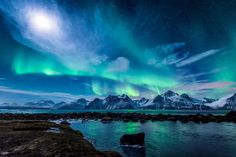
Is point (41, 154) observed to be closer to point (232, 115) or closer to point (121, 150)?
point (121, 150)

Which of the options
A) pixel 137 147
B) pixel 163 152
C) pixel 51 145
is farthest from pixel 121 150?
pixel 51 145

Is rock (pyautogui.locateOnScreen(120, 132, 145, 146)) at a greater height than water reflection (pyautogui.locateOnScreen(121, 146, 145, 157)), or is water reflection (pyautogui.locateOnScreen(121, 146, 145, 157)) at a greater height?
rock (pyautogui.locateOnScreen(120, 132, 145, 146))

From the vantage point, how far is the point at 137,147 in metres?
34.8

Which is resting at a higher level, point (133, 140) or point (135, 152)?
point (133, 140)

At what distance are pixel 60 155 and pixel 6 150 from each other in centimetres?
667

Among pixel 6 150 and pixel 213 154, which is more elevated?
pixel 6 150

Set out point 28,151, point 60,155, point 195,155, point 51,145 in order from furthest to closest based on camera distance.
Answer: point 195,155 → point 51,145 → point 28,151 → point 60,155

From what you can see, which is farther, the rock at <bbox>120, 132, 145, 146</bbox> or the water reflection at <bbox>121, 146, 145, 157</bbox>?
the rock at <bbox>120, 132, 145, 146</bbox>

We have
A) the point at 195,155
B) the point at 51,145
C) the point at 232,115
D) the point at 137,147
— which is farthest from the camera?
the point at 232,115

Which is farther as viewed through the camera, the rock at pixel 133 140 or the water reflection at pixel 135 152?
the rock at pixel 133 140

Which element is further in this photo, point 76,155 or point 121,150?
point 121,150

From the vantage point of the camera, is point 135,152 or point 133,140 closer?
→ point 135,152

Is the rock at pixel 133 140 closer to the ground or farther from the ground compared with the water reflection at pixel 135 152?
farther from the ground

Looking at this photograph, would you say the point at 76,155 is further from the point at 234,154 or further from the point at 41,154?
the point at 234,154
